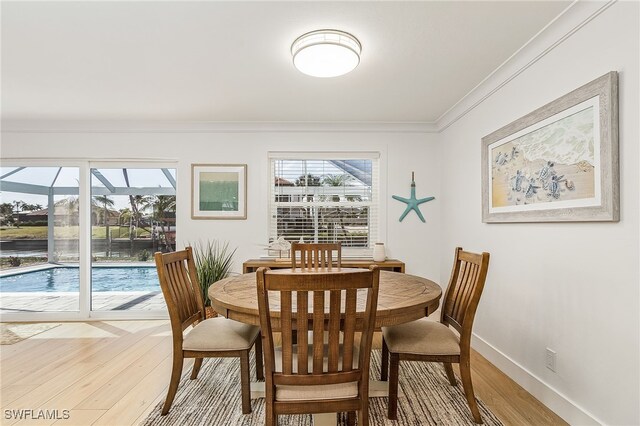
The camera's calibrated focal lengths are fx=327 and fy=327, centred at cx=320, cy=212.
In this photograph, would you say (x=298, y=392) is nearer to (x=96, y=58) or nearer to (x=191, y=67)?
(x=191, y=67)

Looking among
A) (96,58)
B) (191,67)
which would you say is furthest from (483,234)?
(96,58)

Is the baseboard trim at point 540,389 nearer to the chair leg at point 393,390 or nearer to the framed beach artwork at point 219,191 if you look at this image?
the chair leg at point 393,390

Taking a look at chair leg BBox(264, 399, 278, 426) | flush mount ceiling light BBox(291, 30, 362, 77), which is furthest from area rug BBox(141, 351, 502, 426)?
flush mount ceiling light BBox(291, 30, 362, 77)

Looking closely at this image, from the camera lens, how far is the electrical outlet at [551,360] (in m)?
2.06

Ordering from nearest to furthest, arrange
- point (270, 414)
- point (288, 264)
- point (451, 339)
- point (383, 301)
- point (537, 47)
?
point (270, 414) → point (383, 301) → point (451, 339) → point (537, 47) → point (288, 264)

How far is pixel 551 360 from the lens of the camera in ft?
6.83

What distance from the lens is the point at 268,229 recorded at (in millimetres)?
3998

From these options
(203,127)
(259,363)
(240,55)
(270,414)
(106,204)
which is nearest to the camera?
(270,414)

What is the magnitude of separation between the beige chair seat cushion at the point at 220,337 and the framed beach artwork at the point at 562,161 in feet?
6.74

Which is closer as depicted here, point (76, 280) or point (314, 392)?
point (314, 392)

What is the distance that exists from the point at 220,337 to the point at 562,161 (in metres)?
2.35

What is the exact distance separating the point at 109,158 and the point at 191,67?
2.21 m

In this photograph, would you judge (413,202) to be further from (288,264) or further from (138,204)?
(138,204)

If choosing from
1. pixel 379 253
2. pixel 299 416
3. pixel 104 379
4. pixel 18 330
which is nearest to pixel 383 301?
pixel 299 416
